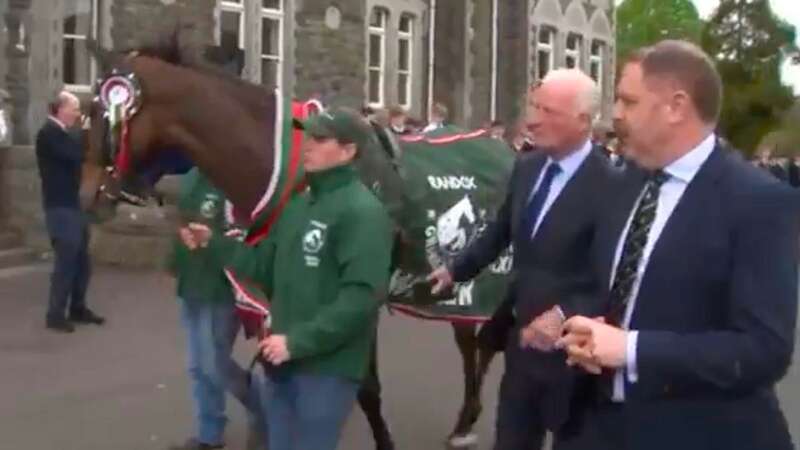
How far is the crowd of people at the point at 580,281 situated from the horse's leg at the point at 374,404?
0.55m

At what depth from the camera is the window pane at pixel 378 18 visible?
24094mm

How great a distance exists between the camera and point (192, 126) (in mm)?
7184

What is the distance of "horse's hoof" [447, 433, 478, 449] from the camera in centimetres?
866

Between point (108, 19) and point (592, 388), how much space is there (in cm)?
1611

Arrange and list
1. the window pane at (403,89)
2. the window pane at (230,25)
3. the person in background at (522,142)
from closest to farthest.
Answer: the person in background at (522,142)
the window pane at (230,25)
the window pane at (403,89)

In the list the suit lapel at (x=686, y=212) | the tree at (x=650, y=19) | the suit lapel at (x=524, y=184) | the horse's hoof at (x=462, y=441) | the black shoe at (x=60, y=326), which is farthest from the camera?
the tree at (x=650, y=19)

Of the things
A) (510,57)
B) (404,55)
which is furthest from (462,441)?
(510,57)

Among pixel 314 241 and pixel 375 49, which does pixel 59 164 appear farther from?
pixel 375 49

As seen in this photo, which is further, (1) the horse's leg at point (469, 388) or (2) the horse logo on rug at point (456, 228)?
(1) the horse's leg at point (469, 388)

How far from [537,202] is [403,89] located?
20.0 m

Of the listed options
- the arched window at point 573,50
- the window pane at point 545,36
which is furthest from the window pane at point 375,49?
the arched window at point 573,50

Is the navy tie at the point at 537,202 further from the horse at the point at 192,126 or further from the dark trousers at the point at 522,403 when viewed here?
the horse at the point at 192,126

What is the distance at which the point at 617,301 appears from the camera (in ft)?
12.0

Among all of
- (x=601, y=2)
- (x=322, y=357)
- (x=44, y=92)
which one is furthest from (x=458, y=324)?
(x=601, y=2)
